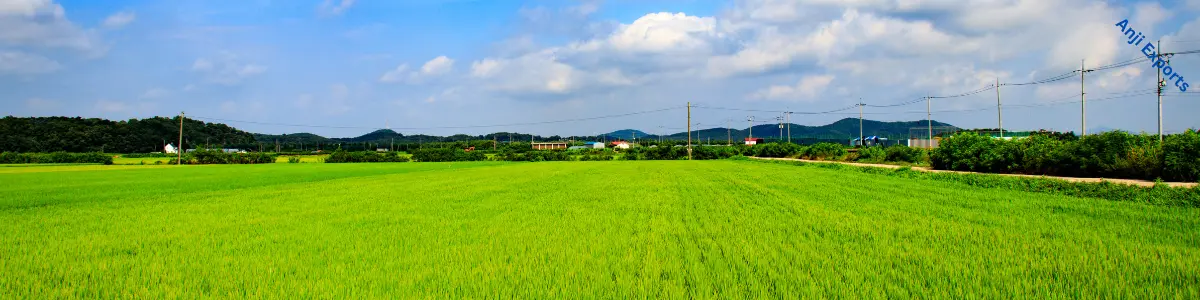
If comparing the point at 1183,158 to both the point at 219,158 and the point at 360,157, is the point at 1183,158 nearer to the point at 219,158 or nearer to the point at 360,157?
the point at 360,157

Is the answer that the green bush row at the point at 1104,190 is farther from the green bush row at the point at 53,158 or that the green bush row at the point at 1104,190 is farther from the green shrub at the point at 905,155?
the green bush row at the point at 53,158

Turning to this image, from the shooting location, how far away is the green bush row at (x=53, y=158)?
5259cm

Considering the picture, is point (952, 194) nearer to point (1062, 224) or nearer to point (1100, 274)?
point (1062, 224)

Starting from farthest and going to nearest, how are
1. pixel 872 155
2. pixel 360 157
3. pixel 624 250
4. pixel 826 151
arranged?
pixel 360 157
pixel 826 151
pixel 872 155
pixel 624 250

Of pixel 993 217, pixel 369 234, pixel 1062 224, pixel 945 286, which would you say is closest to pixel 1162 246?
pixel 1062 224

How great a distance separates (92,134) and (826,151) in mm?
87134

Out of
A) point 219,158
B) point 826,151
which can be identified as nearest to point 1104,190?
point 826,151

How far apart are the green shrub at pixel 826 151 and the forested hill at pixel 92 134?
82870 millimetres

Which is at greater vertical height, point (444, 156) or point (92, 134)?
point (92, 134)

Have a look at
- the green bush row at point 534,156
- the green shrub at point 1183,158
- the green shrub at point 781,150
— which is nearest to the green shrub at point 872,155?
the green shrub at point 781,150

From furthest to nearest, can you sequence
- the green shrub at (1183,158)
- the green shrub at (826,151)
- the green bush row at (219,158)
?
the green bush row at (219,158), the green shrub at (826,151), the green shrub at (1183,158)

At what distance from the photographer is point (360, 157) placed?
57906mm

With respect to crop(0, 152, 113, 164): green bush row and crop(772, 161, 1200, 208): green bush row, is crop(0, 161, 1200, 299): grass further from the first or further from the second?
crop(0, 152, 113, 164): green bush row

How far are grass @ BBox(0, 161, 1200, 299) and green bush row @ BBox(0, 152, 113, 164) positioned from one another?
54.5 m
